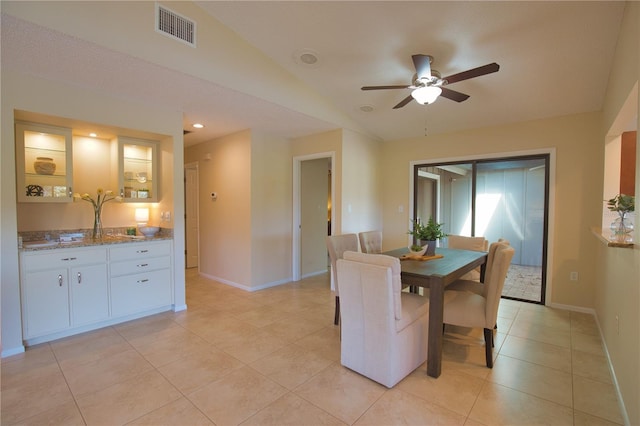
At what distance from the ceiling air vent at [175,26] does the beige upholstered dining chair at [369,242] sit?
267cm

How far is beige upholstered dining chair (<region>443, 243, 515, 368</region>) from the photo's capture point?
2365mm

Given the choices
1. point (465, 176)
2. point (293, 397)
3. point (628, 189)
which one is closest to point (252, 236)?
point (293, 397)

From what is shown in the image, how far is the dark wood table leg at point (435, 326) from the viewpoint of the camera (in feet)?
7.47

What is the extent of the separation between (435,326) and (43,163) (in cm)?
406

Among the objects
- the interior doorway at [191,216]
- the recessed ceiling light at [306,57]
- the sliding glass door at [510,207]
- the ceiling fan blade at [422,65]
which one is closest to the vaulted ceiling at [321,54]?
the recessed ceiling light at [306,57]

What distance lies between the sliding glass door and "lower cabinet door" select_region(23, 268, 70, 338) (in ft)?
16.7

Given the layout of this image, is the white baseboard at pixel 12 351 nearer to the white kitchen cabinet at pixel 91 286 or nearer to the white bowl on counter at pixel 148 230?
the white kitchen cabinet at pixel 91 286

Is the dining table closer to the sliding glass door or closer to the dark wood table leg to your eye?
the dark wood table leg

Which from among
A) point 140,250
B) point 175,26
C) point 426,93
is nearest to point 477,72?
point 426,93

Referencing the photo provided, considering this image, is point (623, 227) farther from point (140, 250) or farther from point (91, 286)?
point (91, 286)

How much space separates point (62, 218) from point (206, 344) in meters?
2.33

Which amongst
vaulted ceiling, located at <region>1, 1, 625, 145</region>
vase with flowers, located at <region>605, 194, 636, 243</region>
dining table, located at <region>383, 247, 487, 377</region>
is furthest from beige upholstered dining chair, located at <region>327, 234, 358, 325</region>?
vase with flowers, located at <region>605, 194, 636, 243</region>

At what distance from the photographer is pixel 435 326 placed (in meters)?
2.29

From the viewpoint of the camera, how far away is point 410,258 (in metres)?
3.01
